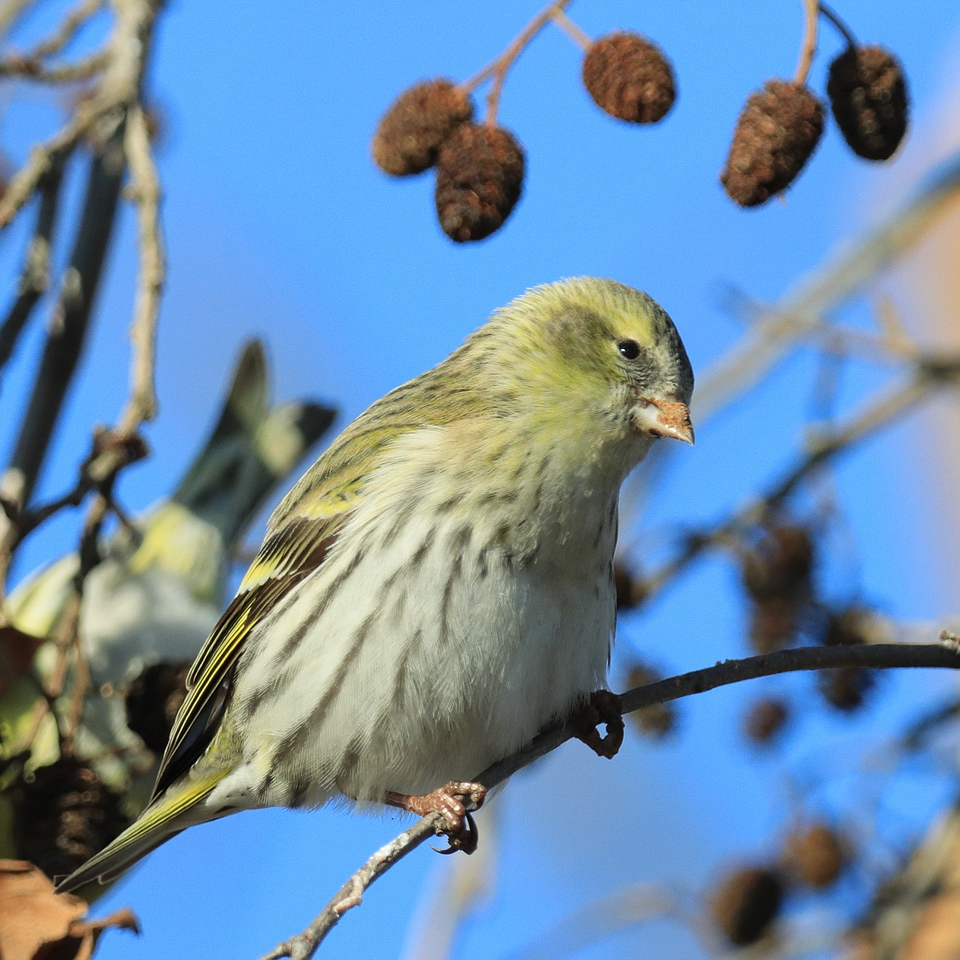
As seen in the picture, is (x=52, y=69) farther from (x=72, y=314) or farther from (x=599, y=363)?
(x=599, y=363)

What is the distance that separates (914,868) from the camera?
3529 millimetres

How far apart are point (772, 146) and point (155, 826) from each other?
1.90 meters

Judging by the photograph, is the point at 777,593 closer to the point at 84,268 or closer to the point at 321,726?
the point at 321,726

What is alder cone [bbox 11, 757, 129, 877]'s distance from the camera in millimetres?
2965

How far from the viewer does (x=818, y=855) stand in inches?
153

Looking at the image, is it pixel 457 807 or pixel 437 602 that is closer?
pixel 457 807

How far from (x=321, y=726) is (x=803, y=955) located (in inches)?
58.2

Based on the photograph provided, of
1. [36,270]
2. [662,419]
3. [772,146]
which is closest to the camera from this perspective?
[772,146]

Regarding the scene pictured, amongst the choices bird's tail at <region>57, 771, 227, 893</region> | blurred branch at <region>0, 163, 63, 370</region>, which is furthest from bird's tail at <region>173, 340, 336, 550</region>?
bird's tail at <region>57, 771, 227, 893</region>

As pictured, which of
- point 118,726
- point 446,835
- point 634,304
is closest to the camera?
point 446,835

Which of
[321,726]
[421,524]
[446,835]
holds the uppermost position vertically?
[421,524]

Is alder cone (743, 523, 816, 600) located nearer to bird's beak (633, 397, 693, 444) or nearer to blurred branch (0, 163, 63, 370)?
bird's beak (633, 397, 693, 444)

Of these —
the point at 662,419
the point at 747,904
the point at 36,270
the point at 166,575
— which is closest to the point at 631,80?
the point at 662,419

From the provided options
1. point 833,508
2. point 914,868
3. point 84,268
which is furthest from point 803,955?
point 84,268
